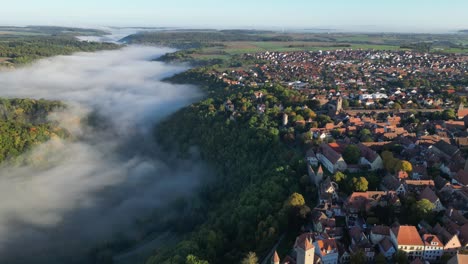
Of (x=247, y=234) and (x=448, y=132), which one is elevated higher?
(x=448, y=132)

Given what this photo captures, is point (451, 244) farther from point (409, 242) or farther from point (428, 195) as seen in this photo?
point (428, 195)

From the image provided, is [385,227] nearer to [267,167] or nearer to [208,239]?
[208,239]

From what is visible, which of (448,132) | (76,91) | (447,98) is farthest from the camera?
(76,91)

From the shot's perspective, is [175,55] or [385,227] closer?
[385,227]

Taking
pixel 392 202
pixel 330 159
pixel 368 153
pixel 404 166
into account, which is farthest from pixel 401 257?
pixel 368 153

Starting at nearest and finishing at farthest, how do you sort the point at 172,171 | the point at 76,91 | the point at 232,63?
1. the point at 172,171
2. the point at 76,91
3. the point at 232,63

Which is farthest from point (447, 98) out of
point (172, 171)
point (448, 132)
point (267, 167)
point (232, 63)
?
point (232, 63)

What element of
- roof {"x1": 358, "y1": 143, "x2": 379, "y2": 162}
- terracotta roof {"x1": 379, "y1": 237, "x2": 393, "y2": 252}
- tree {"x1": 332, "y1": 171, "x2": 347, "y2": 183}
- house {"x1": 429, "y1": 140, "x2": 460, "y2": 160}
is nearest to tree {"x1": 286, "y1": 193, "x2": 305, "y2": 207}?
tree {"x1": 332, "y1": 171, "x2": 347, "y2": 183}

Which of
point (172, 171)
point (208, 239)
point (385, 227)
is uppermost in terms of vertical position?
point (385, 227)
